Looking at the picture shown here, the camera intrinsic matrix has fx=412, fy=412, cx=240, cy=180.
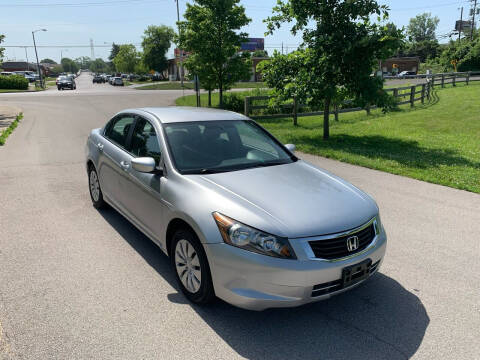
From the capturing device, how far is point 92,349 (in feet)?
10.00

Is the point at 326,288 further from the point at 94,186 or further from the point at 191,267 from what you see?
the point at 94,186

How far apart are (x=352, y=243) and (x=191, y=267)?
1361 millimetres

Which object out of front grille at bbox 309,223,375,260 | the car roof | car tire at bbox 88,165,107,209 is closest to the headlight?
front grille at bbox 309,223,375,260

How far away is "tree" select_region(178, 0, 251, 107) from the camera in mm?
20625

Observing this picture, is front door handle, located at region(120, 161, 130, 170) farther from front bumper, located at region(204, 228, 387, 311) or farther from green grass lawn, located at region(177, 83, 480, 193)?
green grass lawn, located at region(177, 83, 480, 193)

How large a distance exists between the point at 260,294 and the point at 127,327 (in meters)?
1.14

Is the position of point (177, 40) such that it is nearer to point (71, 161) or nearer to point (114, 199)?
point (71, 161)

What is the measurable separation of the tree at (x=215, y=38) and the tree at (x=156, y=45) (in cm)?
6674

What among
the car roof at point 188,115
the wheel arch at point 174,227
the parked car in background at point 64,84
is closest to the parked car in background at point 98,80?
the parked car in background at point 64,84

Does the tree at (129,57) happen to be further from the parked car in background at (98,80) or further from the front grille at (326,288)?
the front grille at (326,288)

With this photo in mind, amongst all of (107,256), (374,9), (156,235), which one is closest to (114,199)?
(107,256)

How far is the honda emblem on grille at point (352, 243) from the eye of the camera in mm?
3234

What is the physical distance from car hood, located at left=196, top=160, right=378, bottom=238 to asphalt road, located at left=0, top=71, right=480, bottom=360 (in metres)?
0.84

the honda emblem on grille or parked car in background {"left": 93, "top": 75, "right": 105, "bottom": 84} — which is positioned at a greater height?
parked car in background {"left": 93, "top": 75, "right": 105, "bottom": 84}
